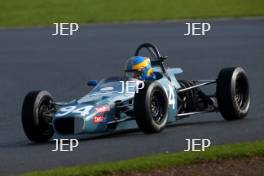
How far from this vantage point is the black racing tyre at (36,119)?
1295cm

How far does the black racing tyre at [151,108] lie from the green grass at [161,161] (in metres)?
1.58

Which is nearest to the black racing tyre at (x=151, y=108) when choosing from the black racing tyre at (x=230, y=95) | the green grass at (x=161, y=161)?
the black racing tyre at (x=230, y=95)

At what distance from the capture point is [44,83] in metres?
21.1

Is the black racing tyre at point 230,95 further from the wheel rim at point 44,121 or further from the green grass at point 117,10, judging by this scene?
the green grass at point 117,10

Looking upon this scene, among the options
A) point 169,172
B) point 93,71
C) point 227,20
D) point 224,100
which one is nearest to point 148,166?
point 169,172

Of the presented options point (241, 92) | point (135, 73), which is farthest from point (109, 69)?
point (135, 73)

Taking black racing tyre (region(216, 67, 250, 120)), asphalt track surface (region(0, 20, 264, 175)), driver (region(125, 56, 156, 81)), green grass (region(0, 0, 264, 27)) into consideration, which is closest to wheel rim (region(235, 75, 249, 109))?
black racing tyre (region(216, 67, 250, 120))

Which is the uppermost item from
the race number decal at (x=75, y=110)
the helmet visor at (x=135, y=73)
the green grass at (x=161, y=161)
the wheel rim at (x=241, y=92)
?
the helmet visor at (x=135, y=73)

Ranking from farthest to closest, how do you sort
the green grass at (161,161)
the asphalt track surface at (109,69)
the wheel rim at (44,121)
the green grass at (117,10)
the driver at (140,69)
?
the green grass at (117,10) → the driver at (140,69) → the wheel rim at (44,121) → the asphalt track surface at (109,69) → the green grass at (161,161)

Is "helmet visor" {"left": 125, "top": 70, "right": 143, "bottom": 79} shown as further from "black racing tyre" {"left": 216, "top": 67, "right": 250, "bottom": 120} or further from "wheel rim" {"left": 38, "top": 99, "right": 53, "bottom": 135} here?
"wheel rim" {"left": 38, "top": 99, "right": 53, "bottom": 135}

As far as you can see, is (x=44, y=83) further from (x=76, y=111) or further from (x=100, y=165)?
(x=100, y=165)

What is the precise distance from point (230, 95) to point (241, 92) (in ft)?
2.04

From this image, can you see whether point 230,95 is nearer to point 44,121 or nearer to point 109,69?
point 44,121

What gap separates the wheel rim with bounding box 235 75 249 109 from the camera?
47.2 feet
